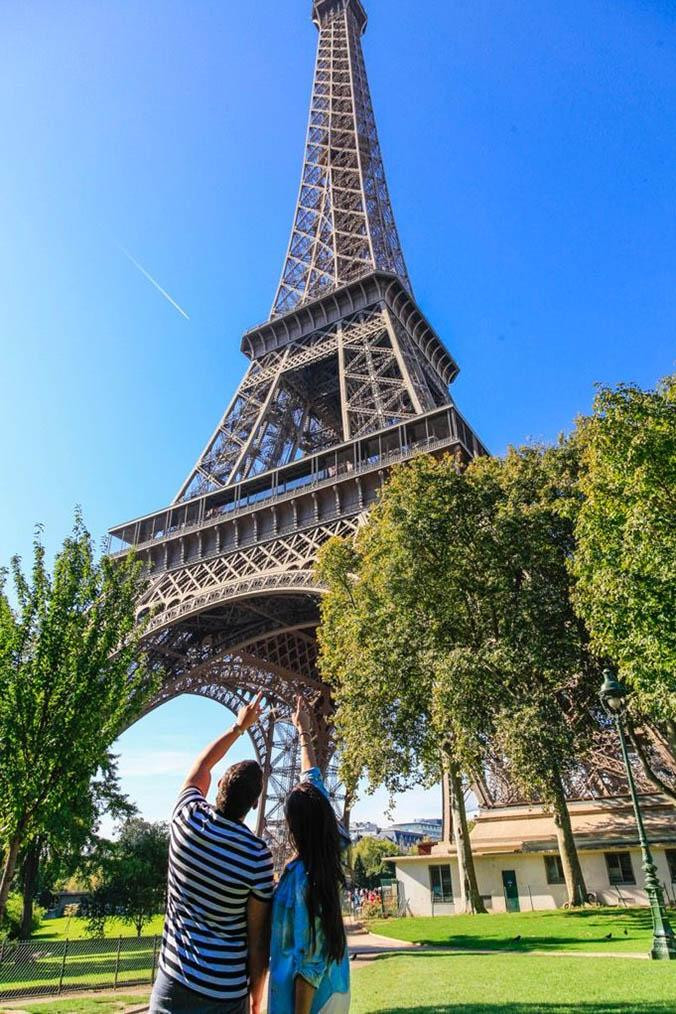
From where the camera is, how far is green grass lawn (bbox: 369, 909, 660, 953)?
12.8 meters

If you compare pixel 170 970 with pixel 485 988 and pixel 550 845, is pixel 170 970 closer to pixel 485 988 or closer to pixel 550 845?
pixel 485 988

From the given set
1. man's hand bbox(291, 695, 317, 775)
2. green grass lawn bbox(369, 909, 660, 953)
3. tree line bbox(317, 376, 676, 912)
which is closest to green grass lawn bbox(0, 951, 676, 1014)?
green grass lawn bbox(369, 909, 660, 953)

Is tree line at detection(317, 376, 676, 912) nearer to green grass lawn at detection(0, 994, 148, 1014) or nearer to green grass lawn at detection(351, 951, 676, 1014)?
green grass lawn at detection(351, 951, 676, 1014)

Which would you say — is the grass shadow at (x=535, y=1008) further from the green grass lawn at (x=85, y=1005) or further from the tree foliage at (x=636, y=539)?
the tree foliage at (x=636, y=539)

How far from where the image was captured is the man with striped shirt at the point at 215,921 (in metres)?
2.77

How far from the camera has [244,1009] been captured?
2822 mm

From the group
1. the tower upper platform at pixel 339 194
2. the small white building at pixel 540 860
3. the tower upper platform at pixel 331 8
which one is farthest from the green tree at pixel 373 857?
the tower upper platform at pixel 331 8

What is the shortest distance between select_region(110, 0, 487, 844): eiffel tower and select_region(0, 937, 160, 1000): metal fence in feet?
27.9

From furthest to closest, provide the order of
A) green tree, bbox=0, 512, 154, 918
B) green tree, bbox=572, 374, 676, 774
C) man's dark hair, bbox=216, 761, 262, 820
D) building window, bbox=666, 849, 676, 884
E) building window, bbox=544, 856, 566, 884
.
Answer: building window, bbox=544, 856, 566, 884 → building window, bbox=666, 849, 676, 884 → green tree, bbox=572, 374, 676, 774 → green tree, bbox=0, 512, 154, 918 → man's dark hair, bbox=216, 761, 262, 820

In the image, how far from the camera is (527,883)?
2594 centimetres

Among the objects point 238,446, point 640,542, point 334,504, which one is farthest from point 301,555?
point 640,542

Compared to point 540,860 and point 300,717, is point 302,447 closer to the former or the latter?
point 540,860

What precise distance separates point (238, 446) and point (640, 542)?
27.5 m

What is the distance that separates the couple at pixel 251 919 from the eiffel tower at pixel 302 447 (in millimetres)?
19342
